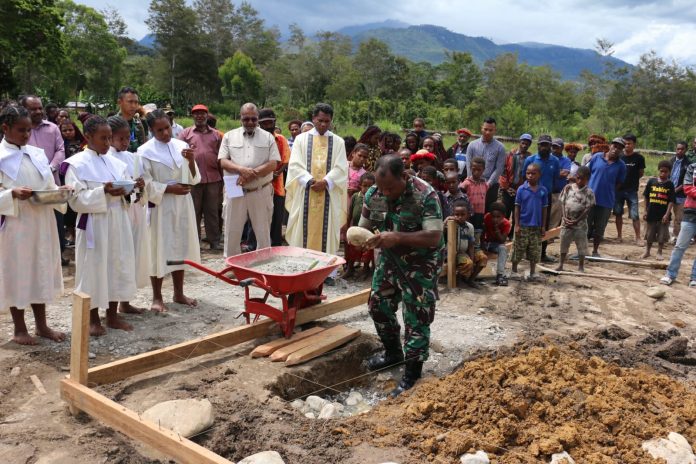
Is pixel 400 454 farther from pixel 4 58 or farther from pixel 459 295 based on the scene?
pixel 4 58

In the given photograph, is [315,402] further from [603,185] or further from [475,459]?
[603,185]

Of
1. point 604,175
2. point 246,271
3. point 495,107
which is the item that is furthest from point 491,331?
point 495,107

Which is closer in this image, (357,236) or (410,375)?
(357,236)

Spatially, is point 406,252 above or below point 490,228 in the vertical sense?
above

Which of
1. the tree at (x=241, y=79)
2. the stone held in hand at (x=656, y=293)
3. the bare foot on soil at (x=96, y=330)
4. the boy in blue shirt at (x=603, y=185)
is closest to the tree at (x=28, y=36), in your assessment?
the bare foot on soil at (x=96, y=330)

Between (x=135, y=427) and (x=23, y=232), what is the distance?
230 cm

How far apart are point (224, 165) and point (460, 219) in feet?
9.67

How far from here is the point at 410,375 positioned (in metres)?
4.77

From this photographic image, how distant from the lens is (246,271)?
5004 millimetres

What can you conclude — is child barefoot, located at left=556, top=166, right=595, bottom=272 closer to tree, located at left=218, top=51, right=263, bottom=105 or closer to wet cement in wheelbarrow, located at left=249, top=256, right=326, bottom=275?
wet cement in wheelbarrow, located at left=249, top=256, right=326, bottom=275

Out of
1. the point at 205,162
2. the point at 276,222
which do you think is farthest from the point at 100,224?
the point at 276,222

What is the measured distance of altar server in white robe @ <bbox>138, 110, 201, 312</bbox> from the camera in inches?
226

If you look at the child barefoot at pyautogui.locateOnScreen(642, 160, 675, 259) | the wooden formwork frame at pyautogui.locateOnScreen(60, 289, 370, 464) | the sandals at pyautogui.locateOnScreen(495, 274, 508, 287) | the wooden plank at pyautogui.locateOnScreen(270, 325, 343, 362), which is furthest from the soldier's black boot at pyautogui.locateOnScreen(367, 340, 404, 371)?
the child barefoot at pyautogui.locateOnScreen(642, 160, 675, 259)

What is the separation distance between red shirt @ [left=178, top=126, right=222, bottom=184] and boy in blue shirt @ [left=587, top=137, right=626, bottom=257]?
6201 mm
